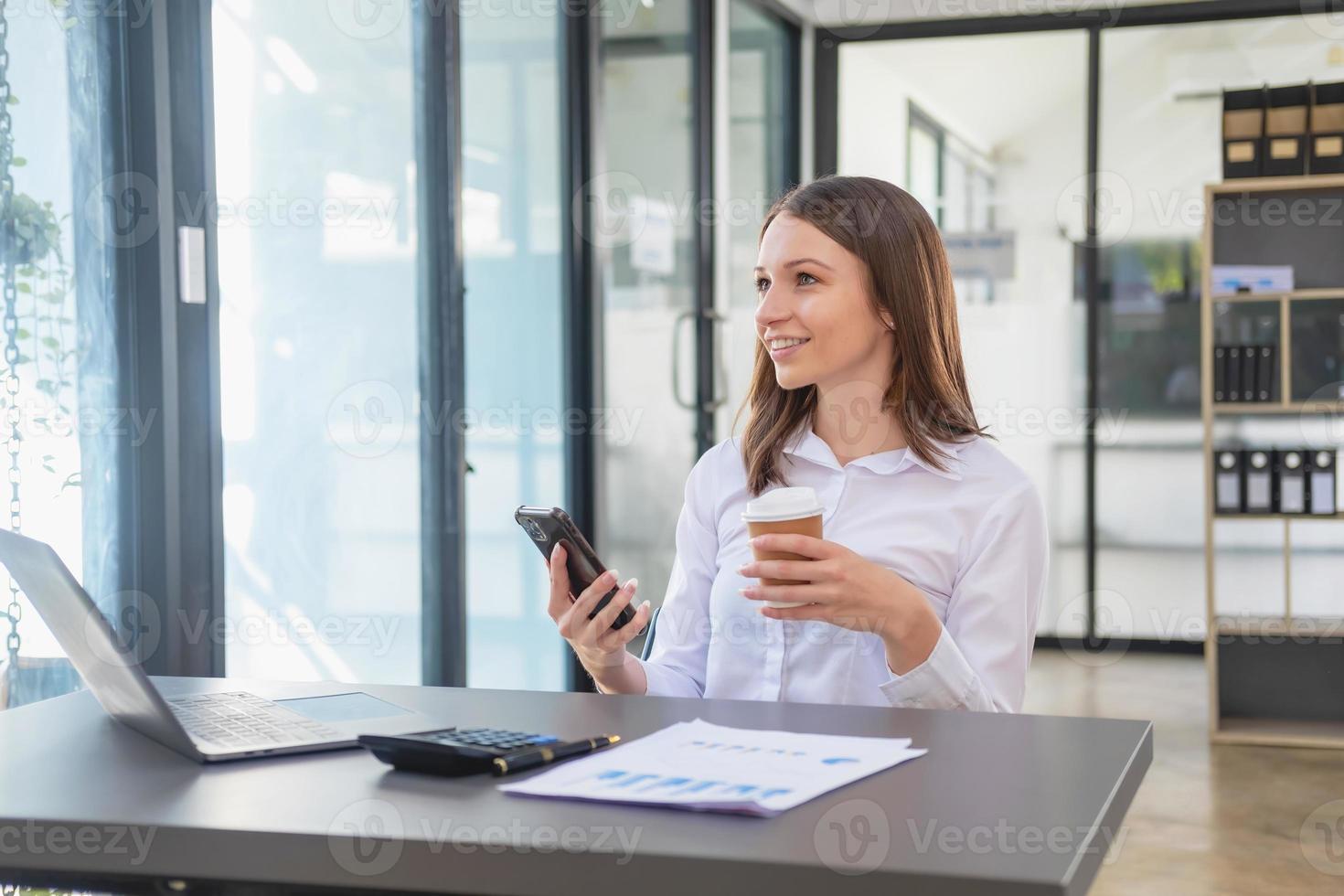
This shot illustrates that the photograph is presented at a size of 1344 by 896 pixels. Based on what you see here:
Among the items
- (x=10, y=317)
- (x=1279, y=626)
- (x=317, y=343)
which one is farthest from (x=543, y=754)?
(x=1279, y=626)

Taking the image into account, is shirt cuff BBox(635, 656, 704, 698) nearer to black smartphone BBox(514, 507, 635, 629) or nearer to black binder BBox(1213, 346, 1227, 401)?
black smartphone BBox(514, 507, 635, 629)

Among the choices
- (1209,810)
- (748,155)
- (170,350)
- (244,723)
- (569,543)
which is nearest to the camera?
(244,723)

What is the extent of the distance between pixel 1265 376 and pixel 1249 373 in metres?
0.05

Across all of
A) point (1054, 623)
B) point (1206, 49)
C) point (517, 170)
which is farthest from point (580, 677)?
point (1206, 49)

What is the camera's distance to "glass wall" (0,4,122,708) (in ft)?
6.73

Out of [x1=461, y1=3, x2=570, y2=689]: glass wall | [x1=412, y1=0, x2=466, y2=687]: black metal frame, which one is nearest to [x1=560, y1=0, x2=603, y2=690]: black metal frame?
[x1=461, y1=3, x2=570, y2=689]: glass wall

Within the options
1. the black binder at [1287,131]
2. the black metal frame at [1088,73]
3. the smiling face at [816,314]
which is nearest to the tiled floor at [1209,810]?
the black metal frame at [1088,73]

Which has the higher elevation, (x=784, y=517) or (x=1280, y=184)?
(x=1280, y=184)

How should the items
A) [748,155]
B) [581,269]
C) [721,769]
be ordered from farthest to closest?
[748,155] → [581,269] → [721,769]

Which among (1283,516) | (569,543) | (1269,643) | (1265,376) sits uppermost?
(1265,376)

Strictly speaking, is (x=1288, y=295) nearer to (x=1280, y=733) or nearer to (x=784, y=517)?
(x=1280, y=733)

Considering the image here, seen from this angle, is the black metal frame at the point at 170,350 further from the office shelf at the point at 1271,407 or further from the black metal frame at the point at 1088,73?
the black metal frame at the point at 1088,73

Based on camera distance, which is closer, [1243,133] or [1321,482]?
[1321,482]

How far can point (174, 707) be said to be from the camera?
1.31 metres
